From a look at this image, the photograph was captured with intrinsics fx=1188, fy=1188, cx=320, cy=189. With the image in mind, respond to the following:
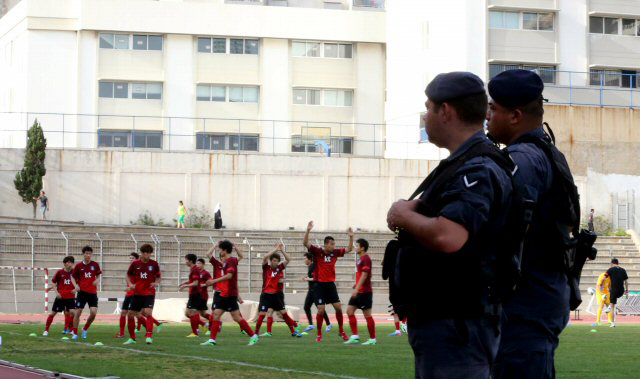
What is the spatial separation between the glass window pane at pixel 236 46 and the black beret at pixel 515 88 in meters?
61.7

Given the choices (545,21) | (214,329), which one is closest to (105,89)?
(545,21)

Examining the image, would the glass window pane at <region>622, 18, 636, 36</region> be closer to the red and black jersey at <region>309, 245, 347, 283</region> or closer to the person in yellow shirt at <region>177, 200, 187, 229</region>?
the person in yellow shirt at <region>177, 200, 187, 229</region>

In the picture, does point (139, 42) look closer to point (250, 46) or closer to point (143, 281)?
point (250, 46)

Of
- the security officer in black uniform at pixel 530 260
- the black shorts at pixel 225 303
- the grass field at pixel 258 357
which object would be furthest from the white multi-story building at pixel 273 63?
the security officer in black uniform at pixel 530 260

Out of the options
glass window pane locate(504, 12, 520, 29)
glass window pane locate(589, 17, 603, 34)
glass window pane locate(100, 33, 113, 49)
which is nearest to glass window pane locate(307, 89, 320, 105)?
glass window pane locate(100, 33, 113, 49)

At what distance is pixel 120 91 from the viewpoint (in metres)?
65.6

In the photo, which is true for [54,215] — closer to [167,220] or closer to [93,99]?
[167,220]

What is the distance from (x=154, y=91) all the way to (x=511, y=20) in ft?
65.5

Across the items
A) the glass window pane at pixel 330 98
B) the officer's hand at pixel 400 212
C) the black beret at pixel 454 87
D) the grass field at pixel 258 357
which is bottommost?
the grass field at pixel 258 357

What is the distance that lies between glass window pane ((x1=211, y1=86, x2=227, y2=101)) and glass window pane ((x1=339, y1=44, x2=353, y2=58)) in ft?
23.7

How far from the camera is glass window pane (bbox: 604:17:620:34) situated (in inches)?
2461

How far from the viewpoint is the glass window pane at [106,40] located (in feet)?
214

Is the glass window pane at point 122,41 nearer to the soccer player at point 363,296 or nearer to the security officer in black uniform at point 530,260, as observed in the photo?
the soccer player at point 363,296

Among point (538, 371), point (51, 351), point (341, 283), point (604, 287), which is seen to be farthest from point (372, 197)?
point (538, 371)
